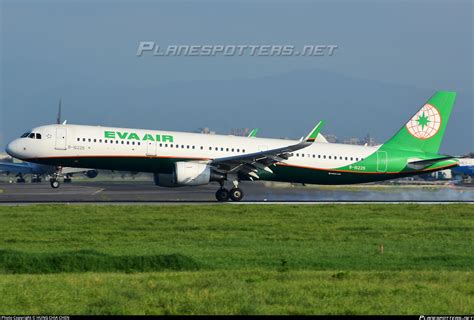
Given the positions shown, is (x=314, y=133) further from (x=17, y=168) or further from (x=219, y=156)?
(x=17, y=168)

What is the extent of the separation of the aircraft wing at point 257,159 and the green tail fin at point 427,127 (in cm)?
698

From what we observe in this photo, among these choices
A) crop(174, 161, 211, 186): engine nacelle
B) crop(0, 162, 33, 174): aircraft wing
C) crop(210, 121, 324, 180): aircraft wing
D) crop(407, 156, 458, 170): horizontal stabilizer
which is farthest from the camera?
crop(0, 162, 33, 174): aircraft wing

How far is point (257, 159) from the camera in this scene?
43.6 meters

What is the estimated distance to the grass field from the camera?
1459 cm

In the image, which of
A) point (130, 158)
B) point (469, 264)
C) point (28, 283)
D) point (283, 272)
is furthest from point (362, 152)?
point (28, 283)

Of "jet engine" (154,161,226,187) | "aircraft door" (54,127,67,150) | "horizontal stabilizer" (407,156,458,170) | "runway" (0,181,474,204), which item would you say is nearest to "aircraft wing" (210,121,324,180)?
"jet engine" (154,161,226,187)

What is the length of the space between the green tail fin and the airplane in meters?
0.22

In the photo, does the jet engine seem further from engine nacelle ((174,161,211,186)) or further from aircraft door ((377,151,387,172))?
aircraft door ((377,151,387,172))

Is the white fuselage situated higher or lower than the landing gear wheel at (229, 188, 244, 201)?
higher

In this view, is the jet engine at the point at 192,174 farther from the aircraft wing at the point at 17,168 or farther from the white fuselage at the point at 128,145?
the aircraft wing at the point at 17,168

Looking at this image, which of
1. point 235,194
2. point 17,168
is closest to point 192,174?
point 235,194

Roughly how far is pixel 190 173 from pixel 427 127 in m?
15.5

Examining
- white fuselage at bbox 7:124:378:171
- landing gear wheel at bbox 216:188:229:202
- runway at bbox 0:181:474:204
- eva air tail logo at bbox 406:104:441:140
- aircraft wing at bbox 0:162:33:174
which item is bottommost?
landing gear wheel at bbox 216:188:229:202

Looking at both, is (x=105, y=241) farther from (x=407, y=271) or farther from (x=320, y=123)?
(x=320, y=123)
